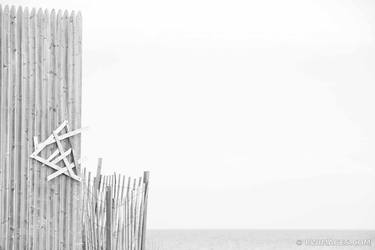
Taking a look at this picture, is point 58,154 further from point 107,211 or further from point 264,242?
point 264,242


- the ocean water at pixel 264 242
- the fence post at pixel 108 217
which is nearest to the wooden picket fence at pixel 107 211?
the fence post at pixel 108 217

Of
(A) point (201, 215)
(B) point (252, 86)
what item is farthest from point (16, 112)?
(B) point (252, 86)

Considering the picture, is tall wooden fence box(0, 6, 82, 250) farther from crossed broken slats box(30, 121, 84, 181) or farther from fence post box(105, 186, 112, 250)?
fence post box(105, 186, 112, 250)

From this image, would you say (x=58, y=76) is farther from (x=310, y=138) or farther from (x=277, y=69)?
(x=277, y=69)

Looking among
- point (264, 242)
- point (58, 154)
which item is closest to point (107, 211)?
point (58, 154)

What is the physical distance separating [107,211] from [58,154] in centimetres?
164

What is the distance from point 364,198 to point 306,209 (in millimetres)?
5213

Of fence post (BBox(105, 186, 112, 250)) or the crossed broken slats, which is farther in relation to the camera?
fence post (BBox(105, 186, 112, 250))

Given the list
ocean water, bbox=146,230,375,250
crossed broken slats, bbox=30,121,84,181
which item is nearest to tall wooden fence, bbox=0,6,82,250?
crossed broken slats, bbox=30,121,84,181

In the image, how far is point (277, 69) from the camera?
72.6 metres

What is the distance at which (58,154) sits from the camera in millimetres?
11023

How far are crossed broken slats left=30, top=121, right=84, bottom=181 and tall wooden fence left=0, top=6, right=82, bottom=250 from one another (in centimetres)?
6

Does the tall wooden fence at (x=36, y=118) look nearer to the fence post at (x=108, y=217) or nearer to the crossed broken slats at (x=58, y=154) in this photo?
the crossed broken slats at (x=58, y=154)

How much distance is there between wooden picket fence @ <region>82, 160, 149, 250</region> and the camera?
12398 mm
